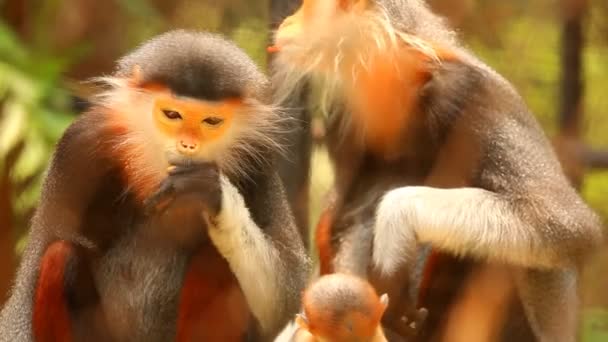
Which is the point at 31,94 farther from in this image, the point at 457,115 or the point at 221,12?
the point at 457,115

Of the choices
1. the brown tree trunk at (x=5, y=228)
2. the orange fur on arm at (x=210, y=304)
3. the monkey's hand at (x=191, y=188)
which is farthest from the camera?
the orange fur on arm at (x=210, y=304)

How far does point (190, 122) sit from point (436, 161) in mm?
502

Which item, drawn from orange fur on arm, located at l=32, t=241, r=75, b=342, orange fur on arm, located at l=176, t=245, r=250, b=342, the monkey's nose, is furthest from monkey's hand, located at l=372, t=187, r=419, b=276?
orange fur on arm, located at l=32, t=241, r=75, b=342

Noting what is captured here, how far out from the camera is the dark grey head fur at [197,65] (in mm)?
1876

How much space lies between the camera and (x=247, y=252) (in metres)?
1.97

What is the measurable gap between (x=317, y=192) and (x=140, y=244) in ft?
1.71

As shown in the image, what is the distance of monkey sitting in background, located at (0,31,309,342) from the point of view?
1889mm

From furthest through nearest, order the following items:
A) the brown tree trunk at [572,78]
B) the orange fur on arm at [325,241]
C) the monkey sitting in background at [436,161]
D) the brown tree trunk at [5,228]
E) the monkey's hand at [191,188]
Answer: the orange fur on arm at [325,241] → the monkey sitting in background at [436,161] → the monkey's hand at [191,188] → the brown tree trunk at [572,78] → the brown tree trunk at [5,228]

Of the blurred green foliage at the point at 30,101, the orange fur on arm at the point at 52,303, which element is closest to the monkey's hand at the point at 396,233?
the orange fur on arm at the point at 52,303

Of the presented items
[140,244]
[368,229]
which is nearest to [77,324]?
[140,244]

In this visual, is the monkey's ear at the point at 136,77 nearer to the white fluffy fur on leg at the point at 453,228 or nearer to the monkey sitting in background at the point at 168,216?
the monkey sitting in background at the point at 168,216

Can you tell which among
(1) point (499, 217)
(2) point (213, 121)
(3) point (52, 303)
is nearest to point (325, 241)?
(1) point (499, 217)

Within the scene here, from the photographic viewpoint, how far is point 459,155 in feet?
6.98

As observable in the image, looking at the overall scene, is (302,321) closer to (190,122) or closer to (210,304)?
(210,304)
